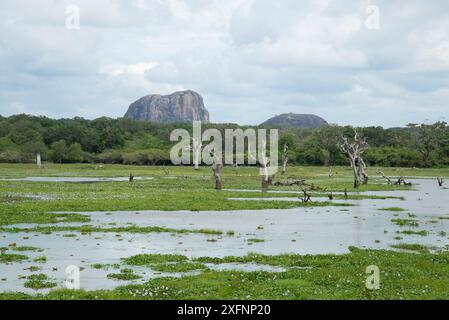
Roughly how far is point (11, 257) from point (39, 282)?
5.62 m

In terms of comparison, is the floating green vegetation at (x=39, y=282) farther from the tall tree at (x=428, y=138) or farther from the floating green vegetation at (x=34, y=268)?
the tall tree at (x=428, y=138)

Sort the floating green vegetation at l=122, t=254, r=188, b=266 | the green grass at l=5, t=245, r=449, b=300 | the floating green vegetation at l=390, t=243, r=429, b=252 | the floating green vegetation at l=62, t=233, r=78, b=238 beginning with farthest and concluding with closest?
the floating green vegetation at l=62, t=233, r=78, b=238, the floating green vegetation at l=390, t=243, r=429, b=252, the floating green vegetation at l=122, t=254, r=188, b=266, the green grass at l=5, t=245, r=449, b=300

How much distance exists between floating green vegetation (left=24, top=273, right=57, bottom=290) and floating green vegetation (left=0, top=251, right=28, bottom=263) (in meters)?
3.94

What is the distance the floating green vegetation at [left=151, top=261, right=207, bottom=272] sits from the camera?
2371cm

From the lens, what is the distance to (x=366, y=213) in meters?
48.2

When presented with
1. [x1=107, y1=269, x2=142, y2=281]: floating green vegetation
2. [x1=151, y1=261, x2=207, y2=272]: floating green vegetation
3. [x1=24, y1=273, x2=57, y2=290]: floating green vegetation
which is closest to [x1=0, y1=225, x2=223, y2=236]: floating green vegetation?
[x1=151, y1=261, x2=207, y2=272]: floating green vegetation

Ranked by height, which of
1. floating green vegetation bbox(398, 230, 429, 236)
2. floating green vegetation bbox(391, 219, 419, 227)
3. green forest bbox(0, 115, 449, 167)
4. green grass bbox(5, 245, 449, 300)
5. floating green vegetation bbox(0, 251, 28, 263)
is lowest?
floating green vegetation bbox(398, 230, 429, 236)

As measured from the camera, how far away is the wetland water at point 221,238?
24.2 metres

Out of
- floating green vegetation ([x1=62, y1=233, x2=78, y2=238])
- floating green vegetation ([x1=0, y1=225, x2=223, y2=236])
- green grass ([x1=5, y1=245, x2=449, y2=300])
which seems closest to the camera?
green grass ([x1=5, y1=245, x2=449, y2=300])

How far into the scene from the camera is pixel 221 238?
3306cm

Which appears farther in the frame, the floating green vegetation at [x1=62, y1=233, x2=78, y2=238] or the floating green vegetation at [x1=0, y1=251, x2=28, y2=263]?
the floating green vegetation at [x1=62, y1=233, x2=78, y2=238]

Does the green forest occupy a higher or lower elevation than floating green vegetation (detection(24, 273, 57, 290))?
higher

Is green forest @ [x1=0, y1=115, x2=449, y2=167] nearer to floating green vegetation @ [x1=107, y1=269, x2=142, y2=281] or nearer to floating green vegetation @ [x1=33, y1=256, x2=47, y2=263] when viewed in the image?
floating green vegetation @ [x1=33, y1=256, x2=47, y2=263]
